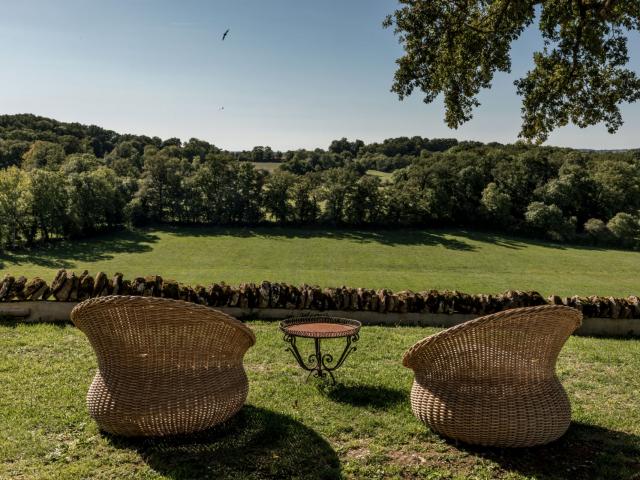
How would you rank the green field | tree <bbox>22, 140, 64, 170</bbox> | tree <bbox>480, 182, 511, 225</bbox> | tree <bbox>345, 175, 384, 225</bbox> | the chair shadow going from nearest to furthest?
1. the chair shadow
2. the green field
3. tree <bbox>480, 182, 511, 225</bbox>
4. tree <bbox>345, 175, 384, 225</bbox>
5. tree <bbox>22, 140, 64, 170</bbox>

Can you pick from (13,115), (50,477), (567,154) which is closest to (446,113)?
(50,477)

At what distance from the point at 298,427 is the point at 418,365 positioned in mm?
1366

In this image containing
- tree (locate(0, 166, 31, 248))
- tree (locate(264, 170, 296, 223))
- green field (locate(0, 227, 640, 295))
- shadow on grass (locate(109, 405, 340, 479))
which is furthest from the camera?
tree (locate(264, 170, 296, 223))

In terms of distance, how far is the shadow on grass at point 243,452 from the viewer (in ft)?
12.3

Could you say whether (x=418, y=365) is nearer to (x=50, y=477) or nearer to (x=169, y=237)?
(x=50, y=477)

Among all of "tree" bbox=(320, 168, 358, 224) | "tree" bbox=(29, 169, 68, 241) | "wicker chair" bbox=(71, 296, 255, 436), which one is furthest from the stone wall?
"tree" bbox=(320, 168, 358, 224)

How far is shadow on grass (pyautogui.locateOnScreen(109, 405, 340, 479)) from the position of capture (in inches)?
148

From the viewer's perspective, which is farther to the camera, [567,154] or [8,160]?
[8,160]

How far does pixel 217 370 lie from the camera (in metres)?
4.32

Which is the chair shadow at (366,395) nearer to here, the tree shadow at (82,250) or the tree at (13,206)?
the tree shadow at (82,250)

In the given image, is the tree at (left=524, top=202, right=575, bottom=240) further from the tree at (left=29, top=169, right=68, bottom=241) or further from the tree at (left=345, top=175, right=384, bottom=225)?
the tree at (left=29, top=169, right=68, bottom=241)

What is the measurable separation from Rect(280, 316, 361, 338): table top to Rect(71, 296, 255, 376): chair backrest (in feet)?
4.48

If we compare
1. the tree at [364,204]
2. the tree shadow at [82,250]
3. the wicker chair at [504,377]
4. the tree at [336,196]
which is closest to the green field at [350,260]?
the tree shadow at [82,250]

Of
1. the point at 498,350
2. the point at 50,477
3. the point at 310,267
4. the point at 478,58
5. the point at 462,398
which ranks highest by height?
the point at 478,58
